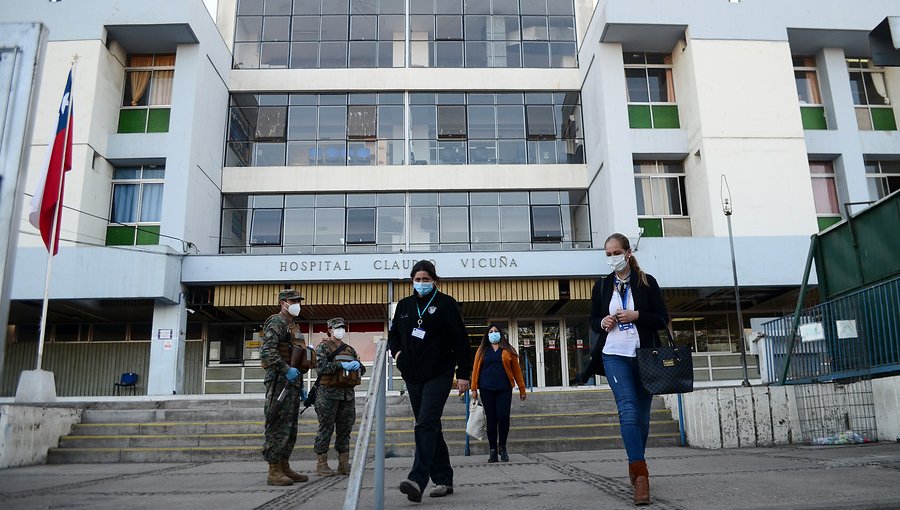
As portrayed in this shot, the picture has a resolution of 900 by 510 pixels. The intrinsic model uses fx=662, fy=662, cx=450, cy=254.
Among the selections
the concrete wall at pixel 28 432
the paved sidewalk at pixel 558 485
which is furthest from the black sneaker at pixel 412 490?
the concrete wall at pixel 28 432

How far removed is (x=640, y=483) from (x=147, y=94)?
20.0 metres

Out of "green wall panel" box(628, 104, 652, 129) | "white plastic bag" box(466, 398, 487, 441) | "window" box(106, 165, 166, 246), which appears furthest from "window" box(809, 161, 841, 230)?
"window" box(106, 165, 166, 246)

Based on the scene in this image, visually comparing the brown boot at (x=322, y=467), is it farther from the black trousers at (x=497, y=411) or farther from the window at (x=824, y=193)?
the window at (x=824, y=193)

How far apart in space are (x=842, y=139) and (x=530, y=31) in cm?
1058


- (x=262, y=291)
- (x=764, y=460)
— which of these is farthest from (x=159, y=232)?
(x=764, y=460)

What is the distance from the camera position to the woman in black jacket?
505 cm

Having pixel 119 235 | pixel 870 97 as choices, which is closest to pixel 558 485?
pixel 119 235

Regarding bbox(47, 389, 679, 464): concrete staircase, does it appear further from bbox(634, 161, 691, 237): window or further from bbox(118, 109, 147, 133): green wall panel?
bbox(118, 109, 147, 133): green wall panel

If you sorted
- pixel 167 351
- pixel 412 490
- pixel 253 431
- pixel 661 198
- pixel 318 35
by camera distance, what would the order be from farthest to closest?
pixel 318 35
pixel 661 198
pixel 167 351
pixel 253 431
pixel 412 490

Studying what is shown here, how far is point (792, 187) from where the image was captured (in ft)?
61.7

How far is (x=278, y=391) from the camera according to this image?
21.6 feet

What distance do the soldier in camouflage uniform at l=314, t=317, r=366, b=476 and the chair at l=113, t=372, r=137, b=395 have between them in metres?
15.4

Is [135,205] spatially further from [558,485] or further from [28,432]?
[558,485]

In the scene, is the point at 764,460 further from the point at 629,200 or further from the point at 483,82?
the point at 483,82
